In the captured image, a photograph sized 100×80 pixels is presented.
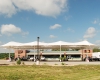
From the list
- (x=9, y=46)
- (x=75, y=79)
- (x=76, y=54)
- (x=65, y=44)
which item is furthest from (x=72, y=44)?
(x=75, y=79)

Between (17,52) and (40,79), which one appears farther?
(17,52)

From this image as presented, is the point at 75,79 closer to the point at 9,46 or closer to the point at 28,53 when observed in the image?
the point at 9,46

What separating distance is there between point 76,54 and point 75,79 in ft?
209

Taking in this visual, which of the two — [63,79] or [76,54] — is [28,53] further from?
[63,79]

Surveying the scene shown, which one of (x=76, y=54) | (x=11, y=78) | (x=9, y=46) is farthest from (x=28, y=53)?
(x=11, y=78)

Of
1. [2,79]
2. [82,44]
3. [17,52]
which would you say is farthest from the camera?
[17,52]

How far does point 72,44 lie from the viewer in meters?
50.6

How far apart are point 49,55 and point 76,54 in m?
10.3

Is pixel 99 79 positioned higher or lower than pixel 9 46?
lower

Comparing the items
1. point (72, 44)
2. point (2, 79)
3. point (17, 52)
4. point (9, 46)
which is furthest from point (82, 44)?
point (2, 79)

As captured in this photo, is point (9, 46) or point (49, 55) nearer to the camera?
point (9, 46)

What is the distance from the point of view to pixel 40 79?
13.8 m

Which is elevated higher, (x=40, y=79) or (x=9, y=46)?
(x=9, y=46)

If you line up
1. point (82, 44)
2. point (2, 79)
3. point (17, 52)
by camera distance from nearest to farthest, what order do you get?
1. point (2, 79)
2. point (82, 44)
3. point (17, 52)
